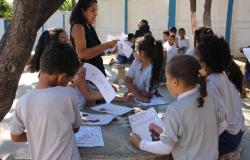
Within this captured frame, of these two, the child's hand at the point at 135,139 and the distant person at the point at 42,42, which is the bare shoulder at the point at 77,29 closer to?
the distant person at the point at 42,42

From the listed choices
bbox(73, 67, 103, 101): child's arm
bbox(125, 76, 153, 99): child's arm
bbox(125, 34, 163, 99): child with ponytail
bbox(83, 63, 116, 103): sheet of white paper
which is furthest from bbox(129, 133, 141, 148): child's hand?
bbox(125, 34, 163, 99): child with ponytail

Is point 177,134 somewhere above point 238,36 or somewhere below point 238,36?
above

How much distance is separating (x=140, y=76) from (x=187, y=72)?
54.7 inches

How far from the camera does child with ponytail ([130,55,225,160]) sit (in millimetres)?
1828

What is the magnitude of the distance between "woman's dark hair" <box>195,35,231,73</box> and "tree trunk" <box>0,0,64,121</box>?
1192mm

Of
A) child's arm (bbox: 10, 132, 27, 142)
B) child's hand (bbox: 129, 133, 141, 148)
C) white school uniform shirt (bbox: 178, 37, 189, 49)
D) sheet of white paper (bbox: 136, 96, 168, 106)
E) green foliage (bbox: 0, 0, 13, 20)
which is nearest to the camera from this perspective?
child's arm (bbox: 10, 132, 27, 142)

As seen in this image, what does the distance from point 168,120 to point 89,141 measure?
52 centimetres

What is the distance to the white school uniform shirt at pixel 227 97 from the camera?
2.33 metres

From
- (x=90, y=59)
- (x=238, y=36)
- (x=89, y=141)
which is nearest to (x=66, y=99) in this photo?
(x=89, y=141)

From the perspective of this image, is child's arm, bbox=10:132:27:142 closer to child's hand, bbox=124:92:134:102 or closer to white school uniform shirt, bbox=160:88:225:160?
white school uniform shirt, bbox=160:88:225:160

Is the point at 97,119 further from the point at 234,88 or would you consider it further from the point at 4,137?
the point at 4,137

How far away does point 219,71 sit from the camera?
239cm

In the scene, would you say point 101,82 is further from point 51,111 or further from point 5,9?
point 5,9

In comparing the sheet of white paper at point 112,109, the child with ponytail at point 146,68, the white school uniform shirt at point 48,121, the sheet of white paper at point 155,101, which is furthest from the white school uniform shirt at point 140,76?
the white school uniform shirt at point 48,121
